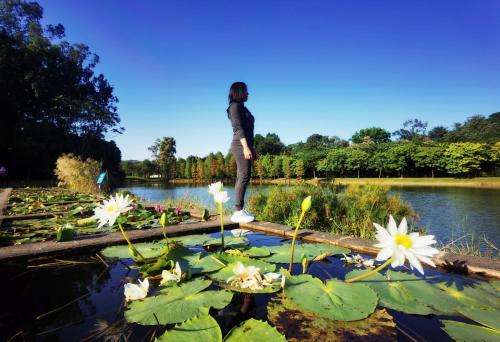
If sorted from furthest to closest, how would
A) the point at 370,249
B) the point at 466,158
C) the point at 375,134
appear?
the point at 375,134 → the point at 466,158 → the point at 370,249

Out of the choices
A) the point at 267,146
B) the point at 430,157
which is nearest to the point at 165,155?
the point at 267,146

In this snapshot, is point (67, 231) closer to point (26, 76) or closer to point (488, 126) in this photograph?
point (26, 76)

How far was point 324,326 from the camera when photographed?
3.15 feet

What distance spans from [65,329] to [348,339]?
97 centimetres

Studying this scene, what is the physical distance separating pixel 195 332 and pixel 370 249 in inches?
59.6

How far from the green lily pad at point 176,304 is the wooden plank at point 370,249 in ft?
4.10

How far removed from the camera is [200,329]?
0.92 metres

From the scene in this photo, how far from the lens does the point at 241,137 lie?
10.0 ft

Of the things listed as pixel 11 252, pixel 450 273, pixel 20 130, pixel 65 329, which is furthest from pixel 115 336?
pixel 20 130

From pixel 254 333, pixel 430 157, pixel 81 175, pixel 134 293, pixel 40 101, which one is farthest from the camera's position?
pixel 430 157

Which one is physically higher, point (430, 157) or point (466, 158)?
point (430, 157)

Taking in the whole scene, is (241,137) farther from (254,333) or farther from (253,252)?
(254,333)

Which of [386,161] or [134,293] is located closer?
[134,293]

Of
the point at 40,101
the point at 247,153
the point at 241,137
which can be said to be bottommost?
the point at 247,153
